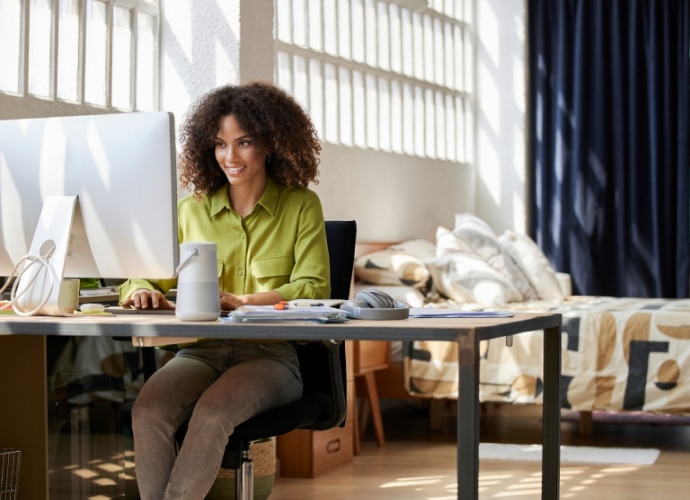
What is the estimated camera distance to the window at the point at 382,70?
4.93 metres

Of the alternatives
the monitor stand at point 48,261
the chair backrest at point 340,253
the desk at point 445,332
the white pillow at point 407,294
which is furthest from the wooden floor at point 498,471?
the monitor stand at point 48,261

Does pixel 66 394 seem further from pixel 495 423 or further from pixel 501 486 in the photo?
pixel 495 423

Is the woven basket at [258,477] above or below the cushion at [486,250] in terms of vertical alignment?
below

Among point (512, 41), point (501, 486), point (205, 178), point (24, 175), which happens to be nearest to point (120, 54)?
point (205, 178)

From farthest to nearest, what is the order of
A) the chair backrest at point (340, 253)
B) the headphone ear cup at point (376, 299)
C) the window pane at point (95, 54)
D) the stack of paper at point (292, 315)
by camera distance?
the window pane at point (95, 54) < the chair backrest at point (340, 253) < the headphone ear cup at point (376, 299) < the stack of paper at point (292, 315)

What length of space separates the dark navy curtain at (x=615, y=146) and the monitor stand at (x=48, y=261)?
188 inches

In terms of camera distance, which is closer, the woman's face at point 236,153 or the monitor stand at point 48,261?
the monitor stand at point 48,261

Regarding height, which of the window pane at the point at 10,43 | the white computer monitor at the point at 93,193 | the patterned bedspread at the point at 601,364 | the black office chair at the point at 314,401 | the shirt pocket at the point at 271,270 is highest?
the window pane at the point at 10,43

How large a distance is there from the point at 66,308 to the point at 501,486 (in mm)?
2048

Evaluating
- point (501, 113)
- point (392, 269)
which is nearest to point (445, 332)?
point (392, 269)

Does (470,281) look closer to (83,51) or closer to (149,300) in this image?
(83,51)

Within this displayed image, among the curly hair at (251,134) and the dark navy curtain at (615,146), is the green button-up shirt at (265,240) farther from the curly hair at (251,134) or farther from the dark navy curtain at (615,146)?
the dark navy curtain at (615,146)

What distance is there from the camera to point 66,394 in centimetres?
279

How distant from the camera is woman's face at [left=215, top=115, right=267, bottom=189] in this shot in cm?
248
